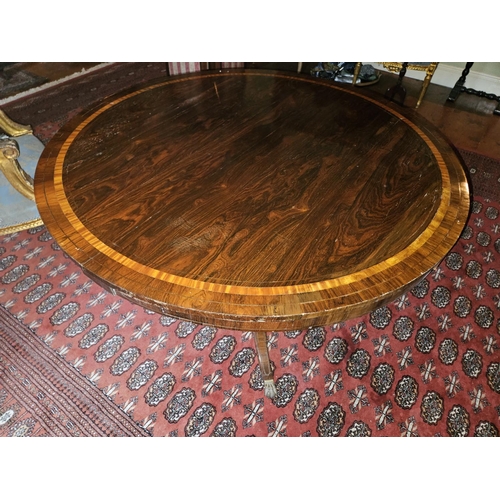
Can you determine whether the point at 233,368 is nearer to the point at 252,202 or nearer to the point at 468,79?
the point at 252,202

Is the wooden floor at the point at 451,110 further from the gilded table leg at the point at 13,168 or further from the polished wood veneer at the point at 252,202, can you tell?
the gilded table leg at the point at 13,168

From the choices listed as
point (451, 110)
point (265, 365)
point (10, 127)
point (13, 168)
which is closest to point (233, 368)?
point (265, 365)

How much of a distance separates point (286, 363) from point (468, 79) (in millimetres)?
2732

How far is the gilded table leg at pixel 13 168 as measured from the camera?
100 centimetres

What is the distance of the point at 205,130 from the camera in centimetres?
111

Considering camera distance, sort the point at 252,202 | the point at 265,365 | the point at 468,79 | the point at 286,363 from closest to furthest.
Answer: the point at 252,202 < the point at 265,365 < the point at 286,363 < the point at 468,79

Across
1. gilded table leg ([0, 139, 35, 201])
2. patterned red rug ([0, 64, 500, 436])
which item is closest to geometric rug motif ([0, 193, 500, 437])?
patterned red rug ([0, 64, 500, 436])

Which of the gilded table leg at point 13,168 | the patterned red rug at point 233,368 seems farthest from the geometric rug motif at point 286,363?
the gilded table leg at point 13,168

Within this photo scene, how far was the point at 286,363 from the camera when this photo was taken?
1.14 metres

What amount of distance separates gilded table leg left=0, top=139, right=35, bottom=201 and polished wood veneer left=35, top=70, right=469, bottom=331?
12 centimetres

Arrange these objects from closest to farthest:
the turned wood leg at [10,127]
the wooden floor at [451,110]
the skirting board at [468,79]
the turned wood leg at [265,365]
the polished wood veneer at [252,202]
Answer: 1. the polished wood veneer at [252,202]
2. the turned wood leg at [265,365]
3. the turned wood leg at [10,127]
4. the wooden floor at [451,110]
5. the skirting board at [468,79]

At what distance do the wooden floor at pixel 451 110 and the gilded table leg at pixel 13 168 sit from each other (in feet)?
5.56

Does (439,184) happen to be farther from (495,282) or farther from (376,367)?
(495,282)

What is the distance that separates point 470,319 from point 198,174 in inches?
41.6
